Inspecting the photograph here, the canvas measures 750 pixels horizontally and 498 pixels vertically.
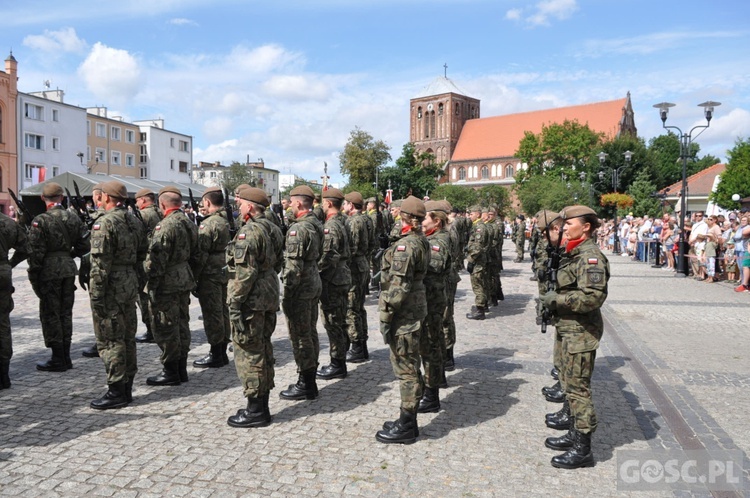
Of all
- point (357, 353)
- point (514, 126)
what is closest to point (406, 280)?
point (357, 353)

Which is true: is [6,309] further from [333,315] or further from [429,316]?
[429,316]

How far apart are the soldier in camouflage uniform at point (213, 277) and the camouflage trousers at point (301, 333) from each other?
175 centimetres

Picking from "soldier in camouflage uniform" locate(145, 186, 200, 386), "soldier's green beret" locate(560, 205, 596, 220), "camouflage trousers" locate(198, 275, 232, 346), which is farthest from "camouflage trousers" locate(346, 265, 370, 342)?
"soldier's green beret" locate(560, 205, 596, 220)

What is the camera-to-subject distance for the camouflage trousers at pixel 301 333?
6.52 meters

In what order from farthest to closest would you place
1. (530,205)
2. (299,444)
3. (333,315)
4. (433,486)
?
1. (530,205)
2. (333,315)
3. (299,444)
4. (433,486)

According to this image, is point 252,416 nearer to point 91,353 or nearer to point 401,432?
point 401,432

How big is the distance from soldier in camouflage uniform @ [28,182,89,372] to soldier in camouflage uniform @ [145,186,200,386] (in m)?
1.24

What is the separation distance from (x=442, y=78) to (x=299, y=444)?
358 ft

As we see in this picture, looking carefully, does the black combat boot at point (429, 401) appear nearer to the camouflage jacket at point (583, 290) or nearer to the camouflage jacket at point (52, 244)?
the camouflage jacket at point (583, 290)

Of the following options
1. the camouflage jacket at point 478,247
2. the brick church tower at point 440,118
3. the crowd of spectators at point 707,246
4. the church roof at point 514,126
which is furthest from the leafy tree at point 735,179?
the brick church tower at point 440,118

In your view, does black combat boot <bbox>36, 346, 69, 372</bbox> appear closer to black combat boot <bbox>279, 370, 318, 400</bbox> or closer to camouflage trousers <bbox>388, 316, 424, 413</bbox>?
black combat boot <bbox>279, 370, 318, 400</bbox>

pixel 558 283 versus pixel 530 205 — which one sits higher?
pixel 530 205

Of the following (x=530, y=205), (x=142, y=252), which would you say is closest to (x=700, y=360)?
(x=142, y=252)

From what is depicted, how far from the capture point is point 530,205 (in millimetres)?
54656
